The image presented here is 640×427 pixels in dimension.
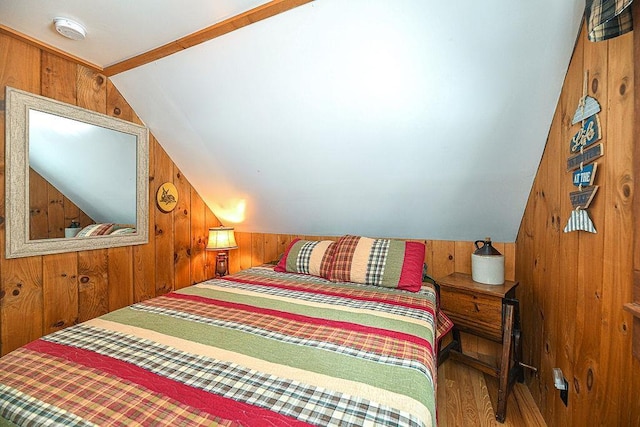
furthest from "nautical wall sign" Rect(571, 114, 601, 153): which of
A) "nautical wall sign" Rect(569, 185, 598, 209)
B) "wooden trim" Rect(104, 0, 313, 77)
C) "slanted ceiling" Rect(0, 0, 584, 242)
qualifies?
"wooden trim" Rect(104, 0, 313, 77)

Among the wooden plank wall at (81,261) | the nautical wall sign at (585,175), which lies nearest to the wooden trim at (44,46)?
the wooden plank wall at (81,261)

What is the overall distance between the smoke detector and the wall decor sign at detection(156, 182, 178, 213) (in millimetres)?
1155

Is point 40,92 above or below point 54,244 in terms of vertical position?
above

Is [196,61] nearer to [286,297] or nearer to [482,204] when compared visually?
[286,297]

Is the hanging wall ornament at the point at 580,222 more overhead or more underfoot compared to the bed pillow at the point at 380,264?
more overhead

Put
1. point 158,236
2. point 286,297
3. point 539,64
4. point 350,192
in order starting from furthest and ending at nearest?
point 158,236
point 350,192
point 286,297
point 539,64

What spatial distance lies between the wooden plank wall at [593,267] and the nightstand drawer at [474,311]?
229 millimetres

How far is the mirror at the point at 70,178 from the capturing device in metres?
1.55

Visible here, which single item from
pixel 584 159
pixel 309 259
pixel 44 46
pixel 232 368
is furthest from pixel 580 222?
pixel 44 46

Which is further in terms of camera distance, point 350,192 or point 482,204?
point 350,192

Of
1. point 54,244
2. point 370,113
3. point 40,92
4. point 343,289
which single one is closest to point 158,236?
point 54,244

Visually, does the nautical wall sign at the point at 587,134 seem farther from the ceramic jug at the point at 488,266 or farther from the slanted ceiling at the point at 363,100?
the ceramic jug at the point at 488,266

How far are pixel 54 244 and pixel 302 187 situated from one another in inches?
66.0

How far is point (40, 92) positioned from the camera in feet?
5.41
